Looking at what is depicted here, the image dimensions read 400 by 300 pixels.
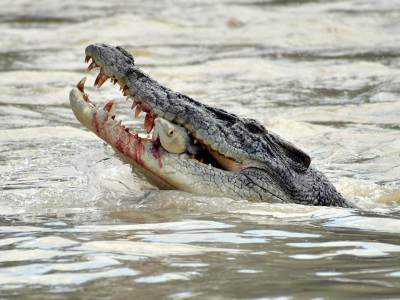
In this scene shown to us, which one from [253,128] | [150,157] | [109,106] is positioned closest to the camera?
[150,157]

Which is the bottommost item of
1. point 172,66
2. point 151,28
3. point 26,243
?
point 26,243

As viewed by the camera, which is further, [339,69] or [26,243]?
[339,69]

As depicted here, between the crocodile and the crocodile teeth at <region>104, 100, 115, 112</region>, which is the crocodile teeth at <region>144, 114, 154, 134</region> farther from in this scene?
the crocodile teeth at <region>104, 100, 115, 112</region>

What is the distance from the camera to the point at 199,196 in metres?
5.39

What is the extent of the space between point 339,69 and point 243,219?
898 centimetres

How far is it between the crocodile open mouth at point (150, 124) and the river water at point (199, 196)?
31 centimetres

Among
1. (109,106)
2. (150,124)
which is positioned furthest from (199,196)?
(109,106)

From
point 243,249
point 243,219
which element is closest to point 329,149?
point 243,219

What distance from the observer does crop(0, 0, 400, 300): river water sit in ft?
11.6

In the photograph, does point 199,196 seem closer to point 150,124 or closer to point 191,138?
point 191,138

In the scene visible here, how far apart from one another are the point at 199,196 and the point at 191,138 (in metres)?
0.40

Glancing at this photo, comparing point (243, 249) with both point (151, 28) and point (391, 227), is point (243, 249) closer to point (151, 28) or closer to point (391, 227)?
point (391, 227)

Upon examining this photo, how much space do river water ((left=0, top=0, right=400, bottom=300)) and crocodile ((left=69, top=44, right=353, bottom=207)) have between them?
0.16 m

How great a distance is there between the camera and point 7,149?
313 inches
